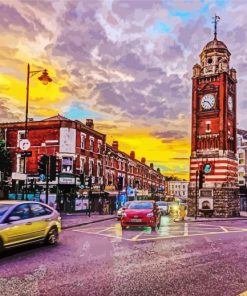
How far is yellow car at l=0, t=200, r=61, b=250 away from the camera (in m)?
10.7

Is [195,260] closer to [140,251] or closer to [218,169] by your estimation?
[140,251]

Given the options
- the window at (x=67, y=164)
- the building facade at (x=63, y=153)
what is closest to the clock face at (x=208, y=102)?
the building facade at (x=63, y=153)

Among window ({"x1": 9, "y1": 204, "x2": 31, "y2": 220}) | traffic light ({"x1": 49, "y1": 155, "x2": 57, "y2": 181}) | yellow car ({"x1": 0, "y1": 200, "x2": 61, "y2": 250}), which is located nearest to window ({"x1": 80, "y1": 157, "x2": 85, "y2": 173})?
traffic light ({"x1": 49, "y1": 155, "x2": 57, "y2": 181})

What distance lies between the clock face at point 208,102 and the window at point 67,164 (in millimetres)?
18791

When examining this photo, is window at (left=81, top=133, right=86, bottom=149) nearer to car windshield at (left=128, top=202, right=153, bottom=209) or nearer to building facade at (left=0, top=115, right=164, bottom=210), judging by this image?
building facade at (left=0, top=115, right=164, bottom=210)

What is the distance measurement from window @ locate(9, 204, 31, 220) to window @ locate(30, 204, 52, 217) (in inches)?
9.2

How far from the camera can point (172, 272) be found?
354 inches

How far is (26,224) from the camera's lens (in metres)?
11.5

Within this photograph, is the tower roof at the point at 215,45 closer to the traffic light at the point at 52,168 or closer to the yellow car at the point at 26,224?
the traffic light at the point at 52,168

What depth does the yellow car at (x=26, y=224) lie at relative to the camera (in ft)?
35.2

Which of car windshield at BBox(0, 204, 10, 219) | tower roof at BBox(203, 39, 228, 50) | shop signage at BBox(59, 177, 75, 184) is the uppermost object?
tower roof at BBox(203, 39, 228, 50)

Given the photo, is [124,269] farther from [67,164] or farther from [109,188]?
[109,188]

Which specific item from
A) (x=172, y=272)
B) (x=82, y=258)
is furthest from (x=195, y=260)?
(x=82, y=258)

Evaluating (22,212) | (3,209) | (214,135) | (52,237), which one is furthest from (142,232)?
(214,135)
